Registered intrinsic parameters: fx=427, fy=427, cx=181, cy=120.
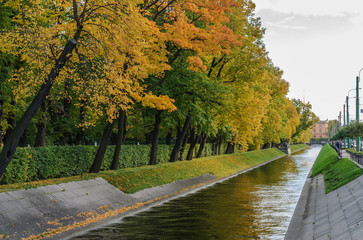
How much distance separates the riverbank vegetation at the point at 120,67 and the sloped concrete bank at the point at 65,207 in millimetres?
1963

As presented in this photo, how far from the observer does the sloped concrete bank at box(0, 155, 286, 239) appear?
42.2 feet

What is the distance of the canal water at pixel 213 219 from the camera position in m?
13.8

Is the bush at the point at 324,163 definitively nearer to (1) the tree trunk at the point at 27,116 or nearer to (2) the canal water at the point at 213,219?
(2) the canal water at the point at 213,219

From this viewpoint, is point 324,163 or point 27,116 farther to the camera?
point 324,163

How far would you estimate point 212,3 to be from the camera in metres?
25.8

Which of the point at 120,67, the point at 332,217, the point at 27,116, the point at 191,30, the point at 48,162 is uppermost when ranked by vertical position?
the point at 191,30

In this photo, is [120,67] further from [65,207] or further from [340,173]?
[340,173]

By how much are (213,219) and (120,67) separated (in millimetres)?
8199

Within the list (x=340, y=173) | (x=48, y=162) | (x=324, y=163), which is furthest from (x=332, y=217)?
(x=324, y=163)

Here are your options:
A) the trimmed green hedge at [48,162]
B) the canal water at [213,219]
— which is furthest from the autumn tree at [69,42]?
the canal water at [213,219]

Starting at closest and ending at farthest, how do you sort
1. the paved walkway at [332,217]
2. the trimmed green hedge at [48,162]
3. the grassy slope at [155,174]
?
the paved walkway at [332,217]
the trimmed green hedge at [48,162]
the grassy slope at [155,174]

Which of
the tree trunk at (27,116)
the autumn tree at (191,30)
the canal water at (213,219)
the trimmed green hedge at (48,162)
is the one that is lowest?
the canal water at (213,219)

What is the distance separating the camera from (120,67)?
19.9 metres

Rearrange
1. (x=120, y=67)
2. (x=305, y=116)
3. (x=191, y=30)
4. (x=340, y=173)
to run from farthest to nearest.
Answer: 1. (x=305, y=116)
2. (x=340, y=173)
3. (x=191, y=30)
4. (x=120, y=67)
